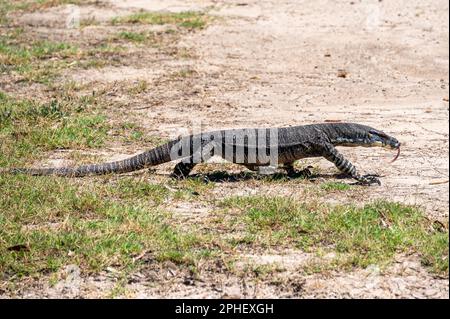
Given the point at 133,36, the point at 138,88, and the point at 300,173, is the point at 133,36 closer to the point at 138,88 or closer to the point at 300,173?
the point at 138,88

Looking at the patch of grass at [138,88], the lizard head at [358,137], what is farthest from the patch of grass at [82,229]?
the patch of grass at [138,88]

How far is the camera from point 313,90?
451 inches

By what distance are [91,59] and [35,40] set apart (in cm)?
172

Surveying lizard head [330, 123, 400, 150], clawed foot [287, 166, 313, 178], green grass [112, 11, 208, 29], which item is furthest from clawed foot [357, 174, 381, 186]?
green grass [112, 11, 208, 29]

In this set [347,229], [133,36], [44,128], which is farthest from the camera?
[133,36]

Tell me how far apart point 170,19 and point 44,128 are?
6143 mm

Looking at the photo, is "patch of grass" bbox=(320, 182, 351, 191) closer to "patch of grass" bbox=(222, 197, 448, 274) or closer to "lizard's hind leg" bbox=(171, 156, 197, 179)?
"patch of grass" bbox=(222, 197, 448, 274)

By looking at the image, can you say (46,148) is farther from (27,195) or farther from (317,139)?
(317,139)

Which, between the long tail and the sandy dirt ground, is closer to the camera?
the sandy dirt ground

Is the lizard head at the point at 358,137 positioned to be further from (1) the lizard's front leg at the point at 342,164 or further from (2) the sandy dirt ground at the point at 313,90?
(2) the sandy dirt ground at the point at 313,90

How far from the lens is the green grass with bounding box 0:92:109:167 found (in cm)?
883

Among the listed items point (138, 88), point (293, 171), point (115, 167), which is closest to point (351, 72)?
point (138, 88)

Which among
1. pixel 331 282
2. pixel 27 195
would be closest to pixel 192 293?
pixel 331 282

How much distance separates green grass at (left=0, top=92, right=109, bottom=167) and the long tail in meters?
0.53
